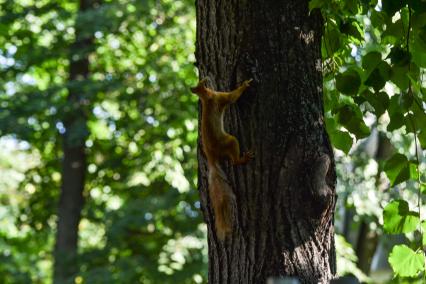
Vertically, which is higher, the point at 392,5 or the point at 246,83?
the point at 392,5

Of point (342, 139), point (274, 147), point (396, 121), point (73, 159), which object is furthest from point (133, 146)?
point (274, 147)

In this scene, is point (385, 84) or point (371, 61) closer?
point (371, 61)

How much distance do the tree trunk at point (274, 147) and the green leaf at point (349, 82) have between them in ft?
0.65

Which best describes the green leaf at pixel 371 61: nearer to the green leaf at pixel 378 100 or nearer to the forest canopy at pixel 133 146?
the green leaf at pixel 378 100

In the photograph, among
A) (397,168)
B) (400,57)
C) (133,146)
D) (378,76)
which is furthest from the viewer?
(133,146)

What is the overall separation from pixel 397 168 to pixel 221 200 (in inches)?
25.8

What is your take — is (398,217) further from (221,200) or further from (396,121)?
(221,200)

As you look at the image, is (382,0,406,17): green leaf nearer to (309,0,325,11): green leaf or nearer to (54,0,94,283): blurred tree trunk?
(309,0,325,11): green leaf

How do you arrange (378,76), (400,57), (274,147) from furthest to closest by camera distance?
(378,76) < (400,57) < (274,147)

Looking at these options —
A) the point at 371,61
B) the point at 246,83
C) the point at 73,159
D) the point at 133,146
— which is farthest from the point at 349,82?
the point at 73,159

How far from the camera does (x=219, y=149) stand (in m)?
2.24

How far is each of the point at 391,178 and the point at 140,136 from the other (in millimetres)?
5595

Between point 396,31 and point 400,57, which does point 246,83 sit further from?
point 396,31

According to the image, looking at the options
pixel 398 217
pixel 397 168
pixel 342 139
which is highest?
pixel 342 139
